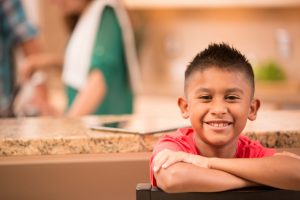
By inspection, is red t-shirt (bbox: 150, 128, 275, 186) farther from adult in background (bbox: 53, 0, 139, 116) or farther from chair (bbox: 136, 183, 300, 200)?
adult in background (bbox: 53, 0, 139, 116)

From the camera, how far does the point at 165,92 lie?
12.5 feet

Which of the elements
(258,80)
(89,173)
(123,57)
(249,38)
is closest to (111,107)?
(123,57)

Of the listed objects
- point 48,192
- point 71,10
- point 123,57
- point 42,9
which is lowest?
point 48,192

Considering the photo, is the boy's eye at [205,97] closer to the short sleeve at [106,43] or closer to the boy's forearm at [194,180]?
the boy's forearm at [194,180]

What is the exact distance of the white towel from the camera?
6.81ft

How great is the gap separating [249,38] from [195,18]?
1.46ft

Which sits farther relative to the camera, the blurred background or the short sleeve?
the blurred background

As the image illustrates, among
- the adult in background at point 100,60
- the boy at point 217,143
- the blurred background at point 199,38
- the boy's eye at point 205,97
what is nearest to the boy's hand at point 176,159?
the boy at point 217,143

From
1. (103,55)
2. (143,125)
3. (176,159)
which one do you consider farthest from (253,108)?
(103,55)

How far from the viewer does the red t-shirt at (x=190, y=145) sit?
1093 millimetres

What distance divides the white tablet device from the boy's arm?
22 centimetres

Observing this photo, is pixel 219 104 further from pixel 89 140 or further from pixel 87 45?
pixel 87 45

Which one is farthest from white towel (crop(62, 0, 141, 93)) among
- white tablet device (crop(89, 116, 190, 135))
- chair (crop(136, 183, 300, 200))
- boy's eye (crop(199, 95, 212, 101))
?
chair (crop(136, 183, 300, 200))

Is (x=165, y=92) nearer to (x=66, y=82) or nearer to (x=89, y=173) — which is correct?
(x=66, y=82)
